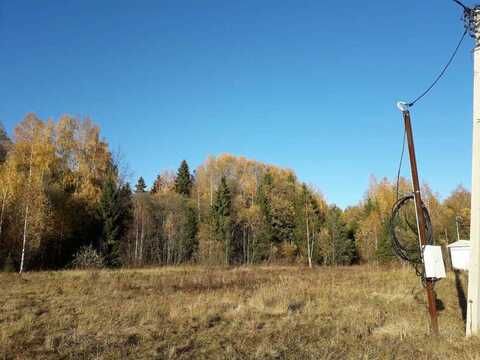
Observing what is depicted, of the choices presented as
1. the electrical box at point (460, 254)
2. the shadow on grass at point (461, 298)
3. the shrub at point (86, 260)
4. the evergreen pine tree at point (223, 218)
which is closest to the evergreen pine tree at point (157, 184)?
the evergreen pine tree at point (223, 218)

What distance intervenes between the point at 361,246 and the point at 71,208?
128 ft

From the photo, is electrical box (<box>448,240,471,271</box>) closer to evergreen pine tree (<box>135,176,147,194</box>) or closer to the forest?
the forest

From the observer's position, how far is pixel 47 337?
22.8ft

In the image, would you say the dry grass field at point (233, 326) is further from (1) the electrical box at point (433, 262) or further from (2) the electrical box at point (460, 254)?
(2) the electrical box at point (460, 254)

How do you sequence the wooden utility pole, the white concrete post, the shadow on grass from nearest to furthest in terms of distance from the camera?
1. the white concrete post
2. the wooden utility pole
3. the shadow on grass

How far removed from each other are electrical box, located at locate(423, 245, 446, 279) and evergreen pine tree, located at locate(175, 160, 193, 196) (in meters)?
53.9

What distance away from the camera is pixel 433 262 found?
308 inches

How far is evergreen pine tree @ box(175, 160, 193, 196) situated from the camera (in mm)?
61375

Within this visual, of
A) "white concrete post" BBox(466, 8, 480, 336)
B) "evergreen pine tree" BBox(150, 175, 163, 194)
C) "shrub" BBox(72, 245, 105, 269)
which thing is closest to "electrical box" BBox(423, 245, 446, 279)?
"white concrete post" BBox(466, 8, 480, 336)

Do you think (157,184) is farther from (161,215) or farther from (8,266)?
(8,266)

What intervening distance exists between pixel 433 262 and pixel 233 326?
14.7 feet

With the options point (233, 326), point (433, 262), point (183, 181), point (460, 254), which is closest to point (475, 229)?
point (433, 262)

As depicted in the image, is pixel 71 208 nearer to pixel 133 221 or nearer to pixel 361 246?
pixel 133 221

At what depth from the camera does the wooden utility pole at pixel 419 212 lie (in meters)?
7.64
